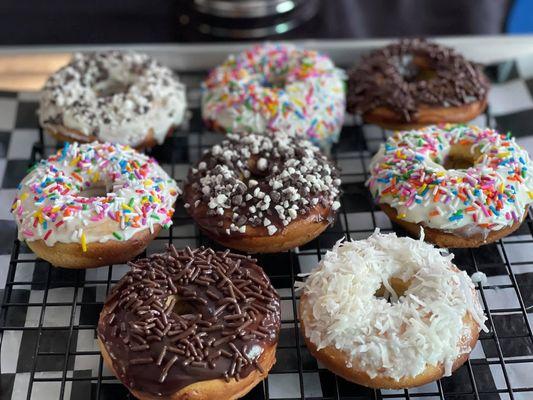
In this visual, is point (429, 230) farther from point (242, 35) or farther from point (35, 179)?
point (242, 35)

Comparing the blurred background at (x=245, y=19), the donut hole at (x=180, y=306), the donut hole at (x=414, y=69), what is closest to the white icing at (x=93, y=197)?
the donut hole at (x=180, y=306)

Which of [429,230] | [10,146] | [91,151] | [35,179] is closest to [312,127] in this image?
[429,230]

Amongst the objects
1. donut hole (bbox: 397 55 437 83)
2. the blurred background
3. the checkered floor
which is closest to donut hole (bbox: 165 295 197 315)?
the checkered floor

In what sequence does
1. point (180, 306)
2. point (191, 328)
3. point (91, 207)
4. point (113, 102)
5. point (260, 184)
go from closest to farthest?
point (191, 328)
point (180, 306)
point (91, 207)
point (260, 184)
point (113, 102)

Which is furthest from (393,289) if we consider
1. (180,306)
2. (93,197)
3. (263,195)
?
(93,197)

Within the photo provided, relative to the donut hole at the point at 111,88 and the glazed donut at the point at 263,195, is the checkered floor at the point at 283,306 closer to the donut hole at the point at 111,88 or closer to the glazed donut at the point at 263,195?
the glazed donut at the point at 263,195

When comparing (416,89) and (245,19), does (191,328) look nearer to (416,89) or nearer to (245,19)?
(416,89)
